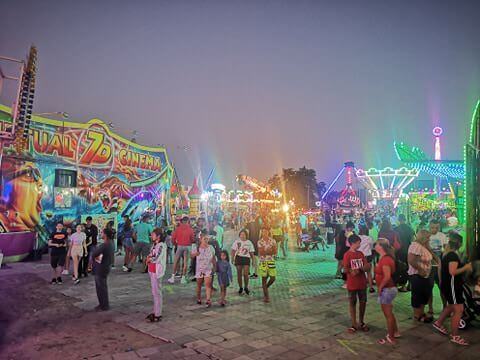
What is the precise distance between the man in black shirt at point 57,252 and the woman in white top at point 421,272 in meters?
8.34

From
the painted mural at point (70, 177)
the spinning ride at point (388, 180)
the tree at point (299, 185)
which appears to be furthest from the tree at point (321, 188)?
the painted mural at point (70, 177)

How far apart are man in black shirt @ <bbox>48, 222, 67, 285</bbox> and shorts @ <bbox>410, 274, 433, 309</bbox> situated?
8.38 meters

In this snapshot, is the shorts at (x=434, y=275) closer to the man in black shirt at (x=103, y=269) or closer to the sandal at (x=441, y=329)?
the sandal at (x=441, y=329)

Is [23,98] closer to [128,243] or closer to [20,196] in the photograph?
[128,243]

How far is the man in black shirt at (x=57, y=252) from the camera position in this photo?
981cm

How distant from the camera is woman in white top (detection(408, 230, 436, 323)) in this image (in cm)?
653

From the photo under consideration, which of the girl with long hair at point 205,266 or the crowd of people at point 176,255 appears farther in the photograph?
the girl with long hair at point 205,266

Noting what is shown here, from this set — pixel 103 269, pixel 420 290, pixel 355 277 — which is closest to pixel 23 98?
pixel 103 269

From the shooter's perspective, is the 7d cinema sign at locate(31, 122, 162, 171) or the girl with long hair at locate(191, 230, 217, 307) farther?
the 7d cinema sign at locate(31, 122, 162, 171)

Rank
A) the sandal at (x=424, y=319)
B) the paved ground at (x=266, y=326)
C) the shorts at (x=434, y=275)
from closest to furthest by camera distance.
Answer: the paved ground at (x=266, y=326) → the sandal at (x=424, y=319) → the shorts at (x=434, y=275)

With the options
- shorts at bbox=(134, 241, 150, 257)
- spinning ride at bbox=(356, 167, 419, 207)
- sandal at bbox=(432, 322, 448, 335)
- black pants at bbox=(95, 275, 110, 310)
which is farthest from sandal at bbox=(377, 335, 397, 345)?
spinning ride at bbox=(356, 167, 419, 207)

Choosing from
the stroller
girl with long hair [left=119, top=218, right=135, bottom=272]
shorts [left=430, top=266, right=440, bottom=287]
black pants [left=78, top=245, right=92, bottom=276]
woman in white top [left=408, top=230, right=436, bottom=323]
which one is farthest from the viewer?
girl with long hair [left=119, top=218, right=135, bottom=272]

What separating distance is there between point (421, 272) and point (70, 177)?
15.0m

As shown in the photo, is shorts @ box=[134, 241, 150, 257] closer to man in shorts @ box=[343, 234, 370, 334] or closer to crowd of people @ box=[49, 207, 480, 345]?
crowd of people @ box=[49, 207, 480, 345]
